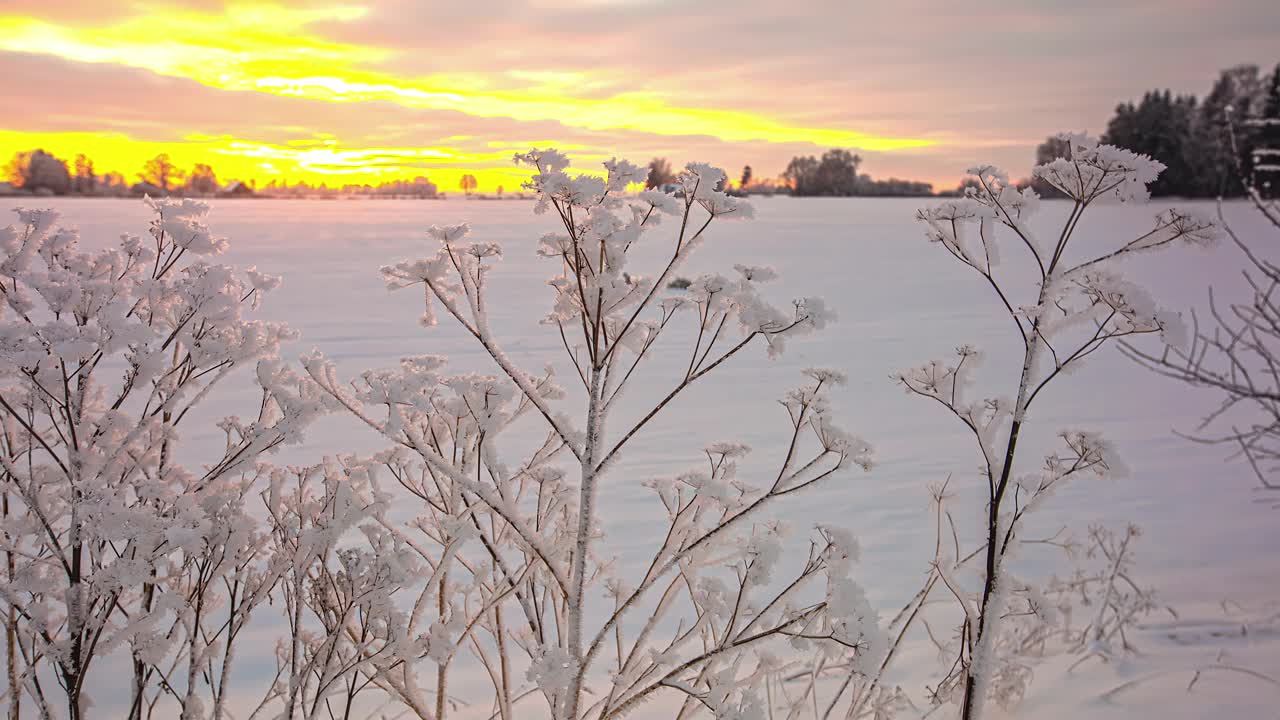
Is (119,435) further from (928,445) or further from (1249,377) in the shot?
(928,445)

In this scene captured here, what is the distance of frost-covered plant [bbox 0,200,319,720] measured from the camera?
207 centimetres

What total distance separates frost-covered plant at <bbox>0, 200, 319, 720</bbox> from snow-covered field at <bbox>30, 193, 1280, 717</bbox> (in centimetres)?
193

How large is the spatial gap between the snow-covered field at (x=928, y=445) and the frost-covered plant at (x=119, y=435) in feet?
6.33

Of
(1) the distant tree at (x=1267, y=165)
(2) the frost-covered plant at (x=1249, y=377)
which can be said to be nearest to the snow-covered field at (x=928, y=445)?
(2) the frost-covered plant at (x=1249, y=377)

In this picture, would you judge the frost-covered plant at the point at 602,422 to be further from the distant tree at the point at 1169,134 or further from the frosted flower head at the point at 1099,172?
the distant tree at the point at 1169,134

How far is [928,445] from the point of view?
862 cm

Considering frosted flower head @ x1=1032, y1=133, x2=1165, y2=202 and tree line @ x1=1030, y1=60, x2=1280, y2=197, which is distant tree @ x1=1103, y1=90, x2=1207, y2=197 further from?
frosted flower head @ x1=1032, y1=133, x2=1165, y2=202

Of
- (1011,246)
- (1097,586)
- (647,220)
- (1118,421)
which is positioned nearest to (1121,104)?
(1011,246)

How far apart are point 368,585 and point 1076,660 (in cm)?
424

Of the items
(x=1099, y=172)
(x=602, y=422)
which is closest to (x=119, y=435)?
(x=602, y=422)

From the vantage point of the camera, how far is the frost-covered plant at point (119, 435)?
2070mm

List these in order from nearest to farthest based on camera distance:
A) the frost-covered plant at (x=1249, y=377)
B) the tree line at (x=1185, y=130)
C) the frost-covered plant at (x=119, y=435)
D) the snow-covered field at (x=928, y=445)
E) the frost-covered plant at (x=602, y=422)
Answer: the frost-covered plant at (x=602, y=422) < the frost-covered plant at (x=119, y=435) < the frost-covered plant at (x=1249, y=377) < the snow-covered field at (x=928, y=445) < the tree line at (x=1185, y=130)

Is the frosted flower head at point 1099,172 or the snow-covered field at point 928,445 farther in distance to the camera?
the snow-covered field at point 928,445

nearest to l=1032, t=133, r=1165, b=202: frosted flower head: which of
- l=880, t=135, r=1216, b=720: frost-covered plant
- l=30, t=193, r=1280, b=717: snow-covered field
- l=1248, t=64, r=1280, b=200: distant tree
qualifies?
l=880, t=135, r=1216, b=720: frost-covered plant
